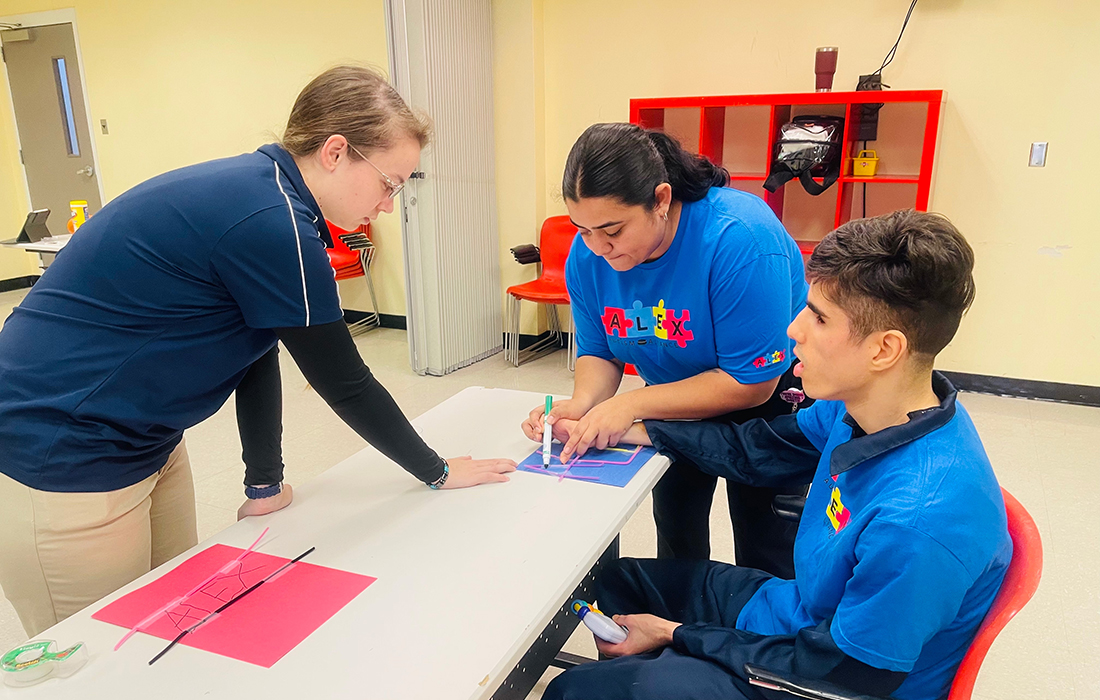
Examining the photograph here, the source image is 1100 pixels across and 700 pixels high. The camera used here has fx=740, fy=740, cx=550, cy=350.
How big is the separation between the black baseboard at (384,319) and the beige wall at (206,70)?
0.18 ft

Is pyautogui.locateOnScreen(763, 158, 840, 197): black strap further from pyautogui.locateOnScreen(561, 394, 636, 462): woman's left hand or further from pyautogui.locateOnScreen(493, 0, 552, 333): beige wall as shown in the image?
pyautogui.locateOnScreen(561, 394, 636, 462): woman's left hand

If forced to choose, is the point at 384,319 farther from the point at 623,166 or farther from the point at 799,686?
the point at 799,686

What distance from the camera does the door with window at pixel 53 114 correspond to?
618cm

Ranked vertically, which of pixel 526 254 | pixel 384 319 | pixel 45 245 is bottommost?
pixel 384 319

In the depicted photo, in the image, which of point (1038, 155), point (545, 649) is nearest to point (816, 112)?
point (1038, 155)

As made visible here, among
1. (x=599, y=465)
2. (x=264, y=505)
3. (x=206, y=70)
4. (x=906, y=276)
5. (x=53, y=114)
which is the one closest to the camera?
(x=906, y=276)

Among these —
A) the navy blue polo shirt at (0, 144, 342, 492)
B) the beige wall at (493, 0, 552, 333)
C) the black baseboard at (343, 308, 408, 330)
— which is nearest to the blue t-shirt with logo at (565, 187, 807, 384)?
the navy blue polo shirt at (0, 144, 342, 492)

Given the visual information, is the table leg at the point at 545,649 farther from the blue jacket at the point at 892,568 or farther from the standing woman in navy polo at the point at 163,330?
the standing woman in navy polo at the point at 163,330

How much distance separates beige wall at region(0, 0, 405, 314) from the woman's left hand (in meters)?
3.93

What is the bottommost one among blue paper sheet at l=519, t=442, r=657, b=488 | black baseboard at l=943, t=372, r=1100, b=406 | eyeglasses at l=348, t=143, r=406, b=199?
black baseboard at l=943, t=372, r=1100, b=406

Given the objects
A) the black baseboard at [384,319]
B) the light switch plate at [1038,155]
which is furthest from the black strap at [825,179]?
the black baseboard at [384,319]

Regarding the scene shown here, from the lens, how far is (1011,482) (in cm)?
280

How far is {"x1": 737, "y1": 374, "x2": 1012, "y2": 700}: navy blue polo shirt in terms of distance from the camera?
88 centimetres

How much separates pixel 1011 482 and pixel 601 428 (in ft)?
7.07
